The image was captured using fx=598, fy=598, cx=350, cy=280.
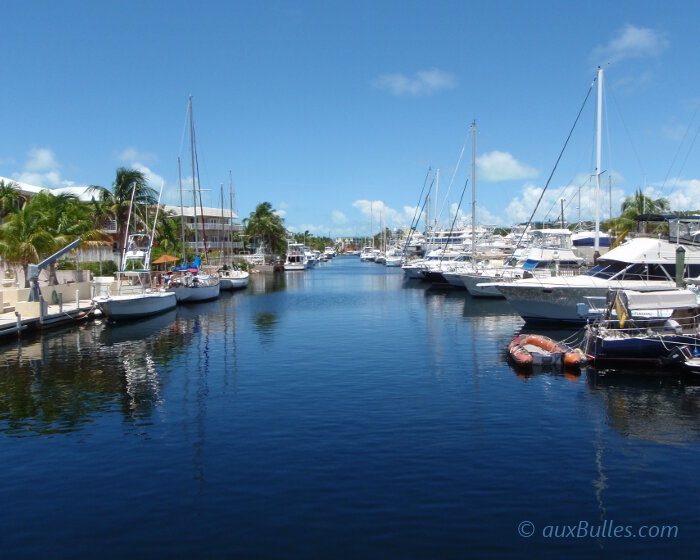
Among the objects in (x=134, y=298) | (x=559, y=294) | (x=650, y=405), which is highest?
(x=134, y=298)

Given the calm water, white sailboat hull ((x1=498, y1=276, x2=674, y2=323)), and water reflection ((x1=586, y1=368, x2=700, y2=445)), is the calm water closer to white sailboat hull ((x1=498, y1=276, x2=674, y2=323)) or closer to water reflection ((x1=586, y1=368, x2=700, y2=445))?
water reflection ((x1=586, y1=368, x2=700, y2=445))

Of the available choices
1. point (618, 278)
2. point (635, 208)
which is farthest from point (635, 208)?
point (618, 278)

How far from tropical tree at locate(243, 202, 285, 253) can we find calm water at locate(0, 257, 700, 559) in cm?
9496

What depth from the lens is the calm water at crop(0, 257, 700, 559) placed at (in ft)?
34.2

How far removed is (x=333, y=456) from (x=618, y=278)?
24721 millimetres

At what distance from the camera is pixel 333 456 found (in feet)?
46.3

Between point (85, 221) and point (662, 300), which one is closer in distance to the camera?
point (662, 300)

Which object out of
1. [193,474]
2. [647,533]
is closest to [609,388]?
[647,533]

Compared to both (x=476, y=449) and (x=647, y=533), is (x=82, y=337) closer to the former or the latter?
(x=476, y=449)

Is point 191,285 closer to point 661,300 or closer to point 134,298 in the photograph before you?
point 134,298

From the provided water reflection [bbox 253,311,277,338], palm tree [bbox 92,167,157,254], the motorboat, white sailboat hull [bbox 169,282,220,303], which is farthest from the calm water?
palm tree [bbox 92,167,157,254]

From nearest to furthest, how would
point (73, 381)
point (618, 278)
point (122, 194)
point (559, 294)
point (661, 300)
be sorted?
point (73, 381), point (661, 300), point (618, 278), point (559, 294), point (122, 194)

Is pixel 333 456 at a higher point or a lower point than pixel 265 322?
lower

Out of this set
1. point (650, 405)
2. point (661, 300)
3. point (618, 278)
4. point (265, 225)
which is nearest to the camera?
point (650, 405)
